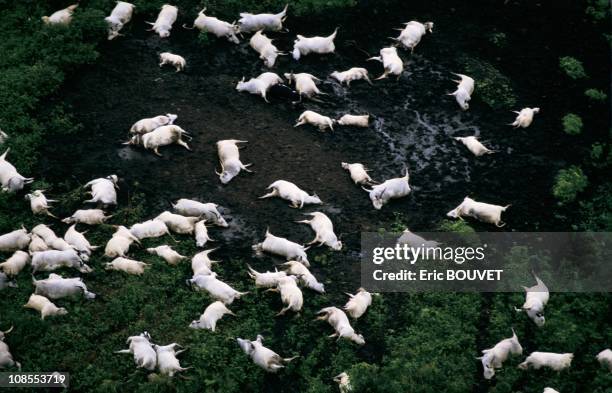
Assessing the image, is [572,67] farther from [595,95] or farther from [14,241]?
[14,241]

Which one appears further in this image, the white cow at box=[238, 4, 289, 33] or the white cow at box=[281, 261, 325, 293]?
the white cow at box=[238, 4, 289, 33]

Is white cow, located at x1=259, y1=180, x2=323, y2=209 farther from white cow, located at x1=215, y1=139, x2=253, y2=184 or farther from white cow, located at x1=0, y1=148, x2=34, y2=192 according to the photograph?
white cow, located at x1=0, y1=148, x2=34, y2=192

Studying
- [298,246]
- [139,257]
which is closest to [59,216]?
[139,257]

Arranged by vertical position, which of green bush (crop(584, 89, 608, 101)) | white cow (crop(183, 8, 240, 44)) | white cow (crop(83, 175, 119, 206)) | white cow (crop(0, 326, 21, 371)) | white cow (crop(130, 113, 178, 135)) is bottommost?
white cow (crop(0, 326, 21, 371))

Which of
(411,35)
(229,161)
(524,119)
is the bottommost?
(229,161)

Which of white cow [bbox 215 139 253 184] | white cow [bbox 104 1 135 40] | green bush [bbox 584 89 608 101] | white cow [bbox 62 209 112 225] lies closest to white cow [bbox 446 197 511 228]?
white cow [bbox 215 139 253 184]

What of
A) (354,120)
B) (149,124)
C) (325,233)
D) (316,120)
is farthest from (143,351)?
(354,120)
